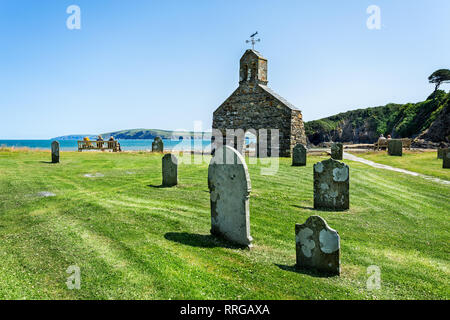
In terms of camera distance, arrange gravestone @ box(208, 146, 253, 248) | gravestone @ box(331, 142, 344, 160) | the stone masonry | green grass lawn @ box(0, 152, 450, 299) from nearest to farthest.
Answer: green grass lawn @ box(0, 152, 450, 299) → gravestone @ box(208, 146, 253, 248) → gravestone @ box(331, 142, 344, 160) → the stone masonry

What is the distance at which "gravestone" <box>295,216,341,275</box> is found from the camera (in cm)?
473

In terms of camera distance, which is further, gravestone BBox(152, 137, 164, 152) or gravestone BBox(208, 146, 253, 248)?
gravestone BBox(152, 137, 164, 152)

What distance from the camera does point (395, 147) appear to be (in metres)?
24.8

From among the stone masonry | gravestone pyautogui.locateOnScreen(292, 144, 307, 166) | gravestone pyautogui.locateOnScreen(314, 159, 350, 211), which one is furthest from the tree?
gravestone pyautogui.locateOnScreen(314, 159, 350, 211)

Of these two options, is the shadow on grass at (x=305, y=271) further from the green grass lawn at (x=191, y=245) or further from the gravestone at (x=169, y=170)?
the gravestone at (x=169, y=170)

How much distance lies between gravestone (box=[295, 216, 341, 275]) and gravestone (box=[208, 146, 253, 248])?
116cm

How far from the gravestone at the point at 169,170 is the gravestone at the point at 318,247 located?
7.18 meters

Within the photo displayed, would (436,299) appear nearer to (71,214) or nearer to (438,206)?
(438,206)

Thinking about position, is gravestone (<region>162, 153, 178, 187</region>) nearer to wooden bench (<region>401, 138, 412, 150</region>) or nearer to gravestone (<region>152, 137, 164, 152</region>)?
gravestone (<region>152, 137, 164, 152</region>)

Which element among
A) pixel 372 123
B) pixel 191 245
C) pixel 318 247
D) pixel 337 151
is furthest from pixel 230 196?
pixel 372 123

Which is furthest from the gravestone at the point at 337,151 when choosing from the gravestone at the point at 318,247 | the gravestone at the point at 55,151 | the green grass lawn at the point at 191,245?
the gravestone at the point at 55,151

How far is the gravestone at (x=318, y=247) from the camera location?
186 inches

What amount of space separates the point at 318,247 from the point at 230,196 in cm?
197

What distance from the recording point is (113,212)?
7691 mm
